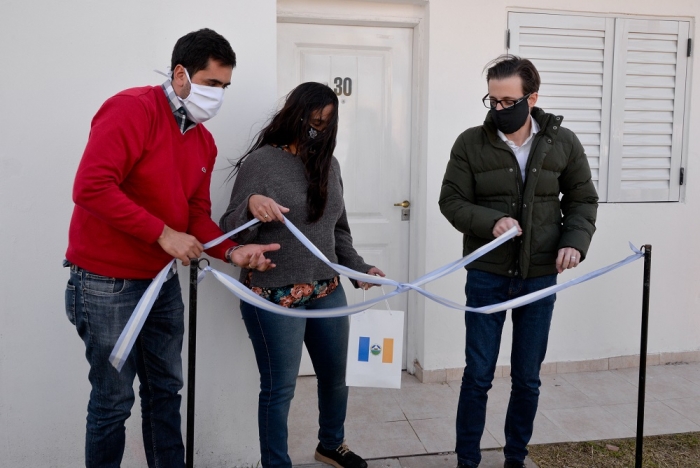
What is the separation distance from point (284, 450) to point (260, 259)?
87 cm

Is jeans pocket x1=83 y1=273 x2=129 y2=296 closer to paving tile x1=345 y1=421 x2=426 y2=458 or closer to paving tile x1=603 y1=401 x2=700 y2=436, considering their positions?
paving tile x1=345 y1=421 x2=426 y2=458

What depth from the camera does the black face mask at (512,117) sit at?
2754 millimetres

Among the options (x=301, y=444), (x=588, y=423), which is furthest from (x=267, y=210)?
(x=588, y=423)

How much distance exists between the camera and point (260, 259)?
2.48 meters

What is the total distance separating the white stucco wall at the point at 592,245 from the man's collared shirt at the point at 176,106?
2.06 meters

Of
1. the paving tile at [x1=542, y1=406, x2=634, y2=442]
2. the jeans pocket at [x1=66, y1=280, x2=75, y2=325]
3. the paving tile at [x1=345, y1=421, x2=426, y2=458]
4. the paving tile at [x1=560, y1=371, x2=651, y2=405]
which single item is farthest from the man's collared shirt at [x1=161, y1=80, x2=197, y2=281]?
the paving tile at [x1=560, y1=371, x2=651, y2=405]

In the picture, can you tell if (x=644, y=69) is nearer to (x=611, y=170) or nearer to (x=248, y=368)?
(x=611, y=170)

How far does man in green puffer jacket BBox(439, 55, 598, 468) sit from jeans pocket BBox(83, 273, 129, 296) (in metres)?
1.44

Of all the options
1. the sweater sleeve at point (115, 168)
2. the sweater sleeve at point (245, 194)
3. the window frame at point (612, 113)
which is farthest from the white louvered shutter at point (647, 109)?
the sweater sleeve at point (115, 168)

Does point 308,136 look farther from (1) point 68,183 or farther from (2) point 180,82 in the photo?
(1) point 68,183

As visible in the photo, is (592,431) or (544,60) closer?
(592,431)

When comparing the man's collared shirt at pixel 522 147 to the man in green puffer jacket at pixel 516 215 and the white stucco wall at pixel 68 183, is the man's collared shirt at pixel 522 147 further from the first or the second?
the white stucco wall at pixel 68 183

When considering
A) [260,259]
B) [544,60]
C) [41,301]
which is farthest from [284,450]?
[544,60]

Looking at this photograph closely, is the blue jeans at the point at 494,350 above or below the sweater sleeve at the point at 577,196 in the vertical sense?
below
